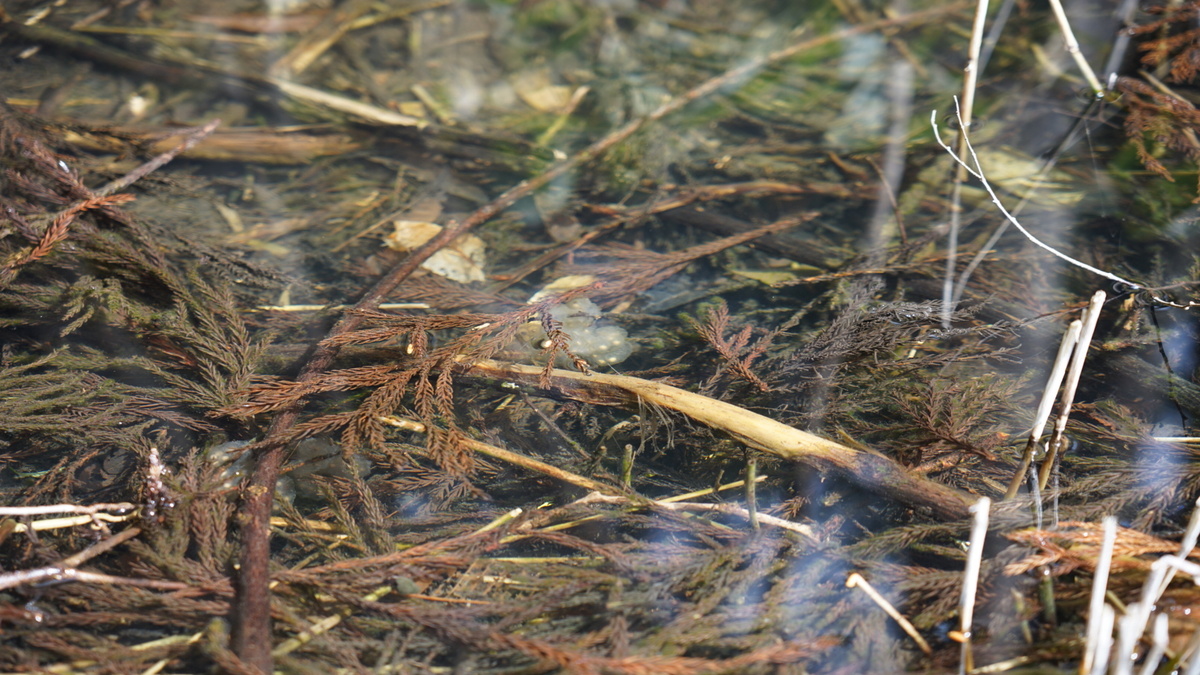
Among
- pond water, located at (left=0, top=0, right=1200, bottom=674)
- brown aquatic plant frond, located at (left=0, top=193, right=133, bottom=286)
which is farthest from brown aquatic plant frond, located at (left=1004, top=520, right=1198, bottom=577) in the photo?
brown aquatic plant frond, located at (left=0, top=193, right=133, bottom=286)

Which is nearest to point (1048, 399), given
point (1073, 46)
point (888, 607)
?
point (888, 607)

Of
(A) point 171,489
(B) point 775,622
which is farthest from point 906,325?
(A) point 171,489

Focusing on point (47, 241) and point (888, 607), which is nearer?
point (888, 607)

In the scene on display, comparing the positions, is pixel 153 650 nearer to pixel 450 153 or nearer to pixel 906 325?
pixel 906 325

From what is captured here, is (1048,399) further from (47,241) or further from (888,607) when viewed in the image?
(47,241)

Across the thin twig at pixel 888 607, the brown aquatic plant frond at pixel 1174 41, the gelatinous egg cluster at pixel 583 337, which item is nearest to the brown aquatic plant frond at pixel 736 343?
the gelatinous egg cluster at pixel 583 337

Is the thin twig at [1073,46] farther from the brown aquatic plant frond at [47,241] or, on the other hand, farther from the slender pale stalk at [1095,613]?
the brown aquatic plant frond at [47,241]
